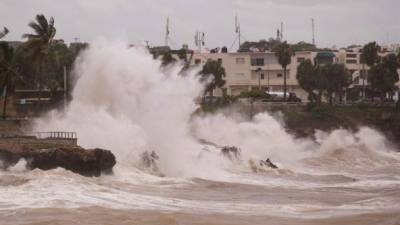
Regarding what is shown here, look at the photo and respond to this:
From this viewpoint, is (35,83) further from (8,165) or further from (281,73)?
(8,165)

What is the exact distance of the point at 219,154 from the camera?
42906mm

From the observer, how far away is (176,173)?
36.1 m

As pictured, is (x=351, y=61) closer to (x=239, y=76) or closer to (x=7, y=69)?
(x=239, y=76)

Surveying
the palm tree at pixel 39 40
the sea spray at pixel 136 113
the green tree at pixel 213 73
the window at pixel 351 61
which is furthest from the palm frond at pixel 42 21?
the window at pixel 351 61

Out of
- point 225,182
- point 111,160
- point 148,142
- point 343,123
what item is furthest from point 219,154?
point 343,123

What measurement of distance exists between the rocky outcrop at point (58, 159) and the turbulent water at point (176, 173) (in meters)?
0.51

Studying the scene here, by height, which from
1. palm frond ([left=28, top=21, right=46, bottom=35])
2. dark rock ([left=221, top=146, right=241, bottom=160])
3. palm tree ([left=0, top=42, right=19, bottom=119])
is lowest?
dark rock ([left=221, top=146, right=241, bottom=160])

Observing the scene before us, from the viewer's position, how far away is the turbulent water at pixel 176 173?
22281 mm

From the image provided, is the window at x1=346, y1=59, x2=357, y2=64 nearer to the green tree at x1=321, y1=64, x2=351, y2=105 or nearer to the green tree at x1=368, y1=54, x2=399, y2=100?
the green tree at x1=368, y1=54, x2=399, y2=100

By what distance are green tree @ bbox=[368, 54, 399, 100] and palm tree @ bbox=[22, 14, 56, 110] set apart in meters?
42.3

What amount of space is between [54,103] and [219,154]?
20166mm

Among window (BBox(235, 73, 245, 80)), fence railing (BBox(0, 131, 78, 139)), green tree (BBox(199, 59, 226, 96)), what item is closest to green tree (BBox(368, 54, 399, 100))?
green tree (BBox(199, 59, 226, 96))

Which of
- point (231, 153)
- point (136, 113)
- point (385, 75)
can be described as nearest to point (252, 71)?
point (385, 75)

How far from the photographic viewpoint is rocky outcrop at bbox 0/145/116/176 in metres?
30.5
